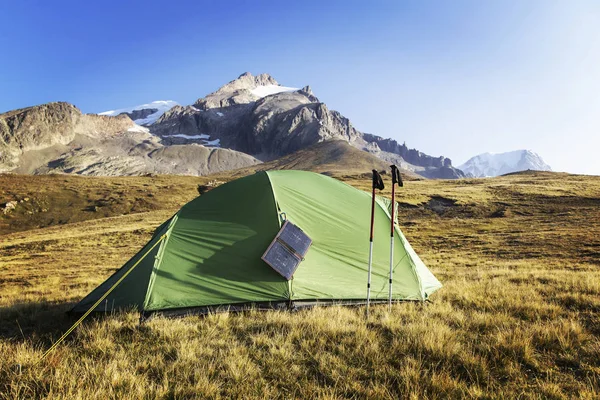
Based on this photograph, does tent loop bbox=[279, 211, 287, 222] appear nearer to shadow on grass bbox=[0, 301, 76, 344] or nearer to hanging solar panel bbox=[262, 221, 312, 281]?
hanging solar panel bbox=[262, 221, 312, 281]

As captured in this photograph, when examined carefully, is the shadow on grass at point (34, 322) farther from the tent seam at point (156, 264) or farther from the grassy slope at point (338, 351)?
the tent seam at point (156, 264)

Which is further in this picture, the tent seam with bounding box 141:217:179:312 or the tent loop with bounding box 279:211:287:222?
the tent loop with bounding box 279:211:287:222

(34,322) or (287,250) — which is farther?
(287,250)

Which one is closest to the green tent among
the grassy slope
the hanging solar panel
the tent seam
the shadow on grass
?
the tent seam

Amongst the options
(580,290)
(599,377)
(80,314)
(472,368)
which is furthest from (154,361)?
(580,290)

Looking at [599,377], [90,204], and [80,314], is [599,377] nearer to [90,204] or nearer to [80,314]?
[80,314]

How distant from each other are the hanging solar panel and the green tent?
0.19 meters

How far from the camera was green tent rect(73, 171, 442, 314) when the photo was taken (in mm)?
6629

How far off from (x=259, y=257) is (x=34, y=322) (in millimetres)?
4915

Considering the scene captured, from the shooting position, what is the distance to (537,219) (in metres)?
36.8

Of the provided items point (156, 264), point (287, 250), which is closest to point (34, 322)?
point (156, 264)

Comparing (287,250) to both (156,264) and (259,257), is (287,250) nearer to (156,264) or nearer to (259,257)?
(259,257)

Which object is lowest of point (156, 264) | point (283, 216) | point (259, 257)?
point (156, 264)

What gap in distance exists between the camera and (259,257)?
7.03 meters
